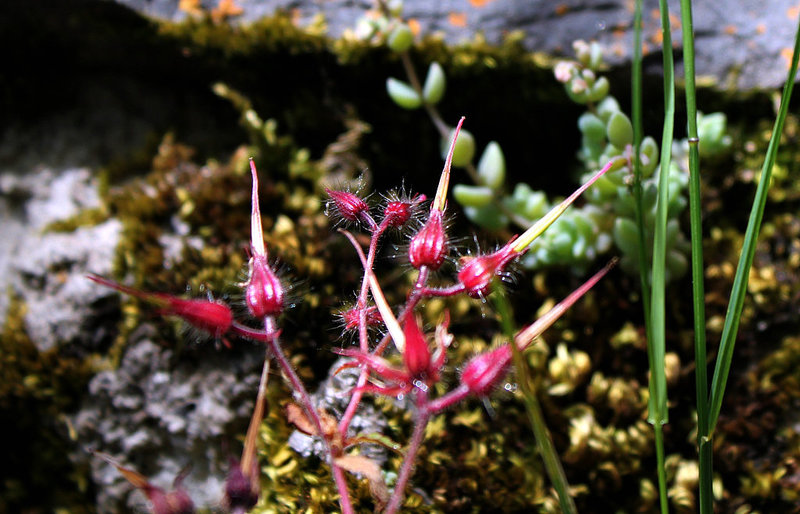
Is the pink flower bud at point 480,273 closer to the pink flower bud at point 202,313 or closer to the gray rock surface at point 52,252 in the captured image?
the pink flower bud at point 202,313

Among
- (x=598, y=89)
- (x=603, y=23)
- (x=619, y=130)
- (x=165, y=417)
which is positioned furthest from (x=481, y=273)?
(x=603, y=23)

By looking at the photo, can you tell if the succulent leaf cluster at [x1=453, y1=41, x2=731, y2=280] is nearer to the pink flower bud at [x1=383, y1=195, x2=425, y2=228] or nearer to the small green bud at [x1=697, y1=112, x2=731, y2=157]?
the small green bud at [x1=697, y1=112, x2=731, y2=157]

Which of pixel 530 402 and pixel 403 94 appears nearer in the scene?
pixel 530 402

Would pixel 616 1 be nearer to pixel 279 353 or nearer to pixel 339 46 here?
pixel 339 46

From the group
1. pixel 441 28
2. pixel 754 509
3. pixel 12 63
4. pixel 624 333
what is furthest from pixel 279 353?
pixel 12 63

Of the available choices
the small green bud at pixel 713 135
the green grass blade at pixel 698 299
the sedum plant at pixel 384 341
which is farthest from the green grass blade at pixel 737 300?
the small green bud at pixel 713 135

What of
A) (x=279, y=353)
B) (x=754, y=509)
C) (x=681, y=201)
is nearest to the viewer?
(x=279, y=353)

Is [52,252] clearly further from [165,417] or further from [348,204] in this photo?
[348,204]
